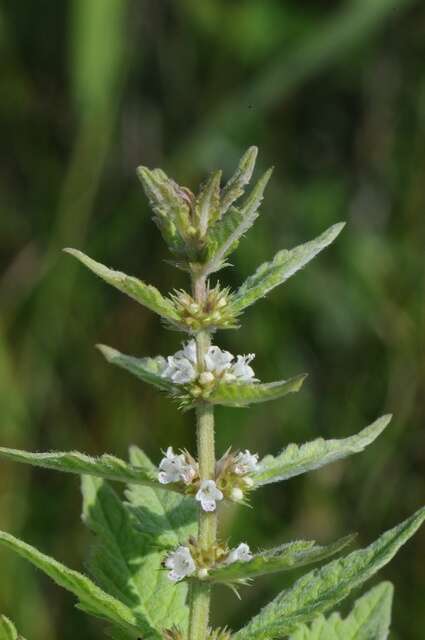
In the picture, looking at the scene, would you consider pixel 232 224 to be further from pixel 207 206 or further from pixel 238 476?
pixel 238 476

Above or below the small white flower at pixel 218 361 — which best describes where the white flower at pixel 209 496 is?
below

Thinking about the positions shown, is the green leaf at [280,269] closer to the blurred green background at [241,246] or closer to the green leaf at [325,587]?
the green leaf at [325,587]

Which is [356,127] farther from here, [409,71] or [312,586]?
[312,586]

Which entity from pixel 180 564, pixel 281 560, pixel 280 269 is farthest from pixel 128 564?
pixel 280 269

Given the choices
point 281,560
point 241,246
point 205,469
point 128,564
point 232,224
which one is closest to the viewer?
point 281,560

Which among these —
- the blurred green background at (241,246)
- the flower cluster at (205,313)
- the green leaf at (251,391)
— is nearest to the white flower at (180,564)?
Answer: the green leaf at (251,391)

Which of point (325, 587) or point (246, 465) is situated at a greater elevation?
point (246, 465)

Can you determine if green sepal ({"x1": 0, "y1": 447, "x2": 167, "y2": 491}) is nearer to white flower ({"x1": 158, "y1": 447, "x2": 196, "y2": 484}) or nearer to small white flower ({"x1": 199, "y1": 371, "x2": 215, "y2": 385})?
white flower ({"x1": 158, "y1": 447, "x2": 196, "y2": 484})
